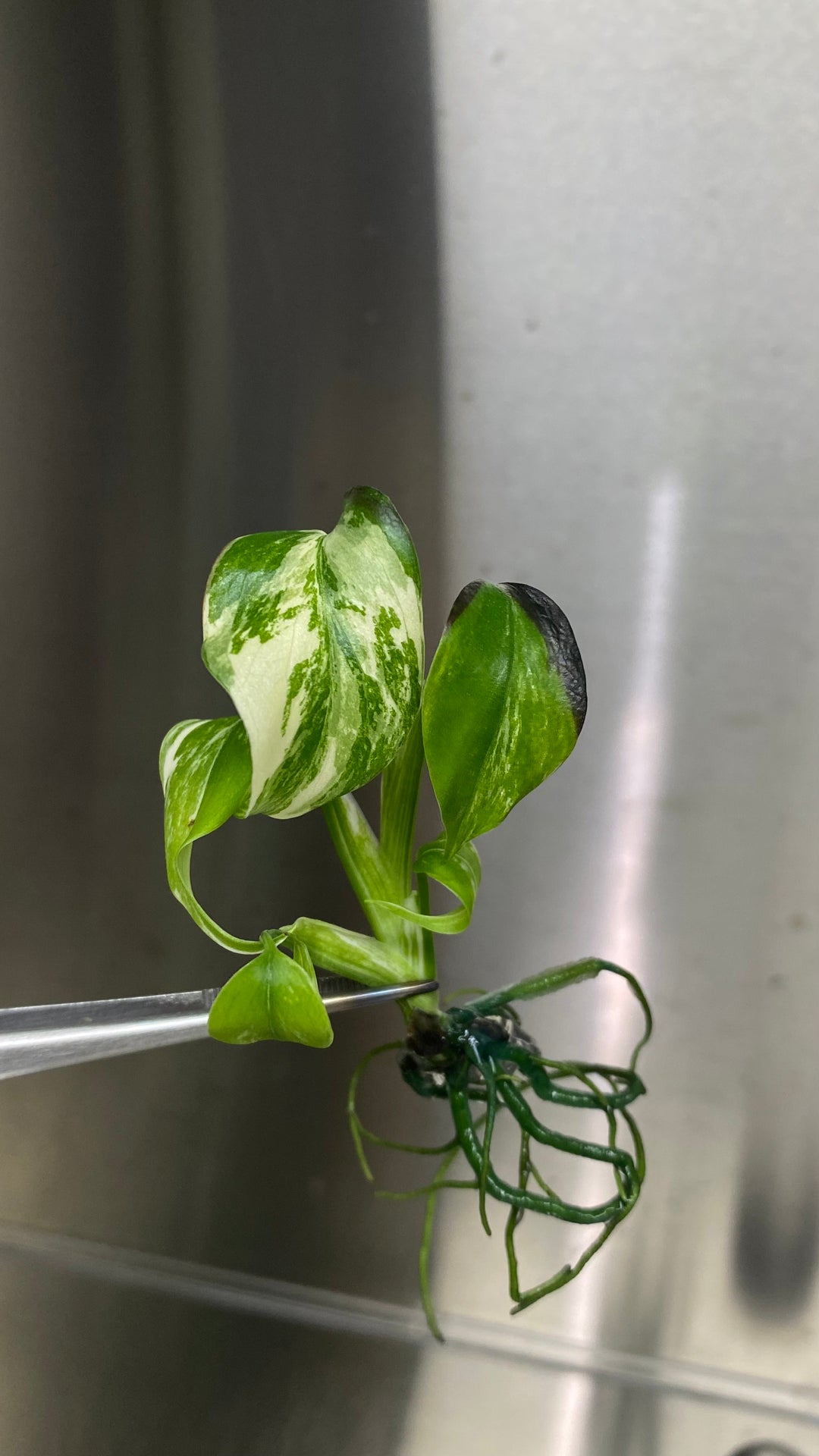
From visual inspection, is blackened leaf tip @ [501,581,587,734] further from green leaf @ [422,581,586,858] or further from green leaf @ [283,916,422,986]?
green leaf @ [283,916,422,986]

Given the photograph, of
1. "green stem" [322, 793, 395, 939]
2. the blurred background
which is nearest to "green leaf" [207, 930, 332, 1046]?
"green stem" [322, 793, 395, 939]

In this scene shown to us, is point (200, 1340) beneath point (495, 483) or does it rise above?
beneath

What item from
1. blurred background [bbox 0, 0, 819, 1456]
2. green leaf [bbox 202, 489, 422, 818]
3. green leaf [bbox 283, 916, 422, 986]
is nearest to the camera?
green leaf [bbox 202, 489, 422, 818]

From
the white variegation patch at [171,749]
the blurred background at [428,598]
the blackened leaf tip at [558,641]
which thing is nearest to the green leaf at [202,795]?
the white variegation patch at [171,749]

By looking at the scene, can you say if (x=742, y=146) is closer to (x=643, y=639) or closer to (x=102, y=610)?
(x=643, y=639)

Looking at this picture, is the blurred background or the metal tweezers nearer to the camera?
the metal tweezers

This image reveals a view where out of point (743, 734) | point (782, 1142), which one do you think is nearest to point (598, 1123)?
point (782, 1142)
